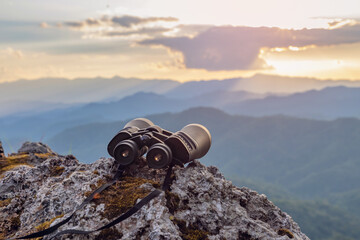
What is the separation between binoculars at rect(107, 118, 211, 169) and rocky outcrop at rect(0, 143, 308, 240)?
410 mm

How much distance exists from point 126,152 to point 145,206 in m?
2.39

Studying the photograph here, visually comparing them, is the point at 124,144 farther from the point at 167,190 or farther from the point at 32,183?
the point at 32,183

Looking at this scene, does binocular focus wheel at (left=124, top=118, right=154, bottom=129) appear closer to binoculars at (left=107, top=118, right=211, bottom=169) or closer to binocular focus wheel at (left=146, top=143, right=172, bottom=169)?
binoculars at (left=107, top=118, right=211, bottom=169)

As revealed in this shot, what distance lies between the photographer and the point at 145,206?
7613 millimetres

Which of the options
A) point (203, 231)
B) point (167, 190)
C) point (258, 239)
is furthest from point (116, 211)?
point (258, 239)

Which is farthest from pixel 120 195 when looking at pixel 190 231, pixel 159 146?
pixel 190 231

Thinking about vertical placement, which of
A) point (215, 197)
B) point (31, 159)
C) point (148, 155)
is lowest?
point (31, 159)

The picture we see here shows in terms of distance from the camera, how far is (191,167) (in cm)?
941

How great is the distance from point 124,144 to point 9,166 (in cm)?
618

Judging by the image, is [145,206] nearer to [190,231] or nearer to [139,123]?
[190,231]

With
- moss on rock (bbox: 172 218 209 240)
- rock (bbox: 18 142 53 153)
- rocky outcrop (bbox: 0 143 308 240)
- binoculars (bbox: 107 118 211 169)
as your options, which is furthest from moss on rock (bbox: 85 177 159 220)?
rock (bbox: 18 142 53 153)

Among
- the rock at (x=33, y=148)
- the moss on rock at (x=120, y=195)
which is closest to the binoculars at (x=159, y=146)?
the moss on rock at (x=120, y=195)

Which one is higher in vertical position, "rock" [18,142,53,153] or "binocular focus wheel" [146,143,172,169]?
"binocular focus wheel" [146,143,172,169]

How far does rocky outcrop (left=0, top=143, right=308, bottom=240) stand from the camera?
740 cm
